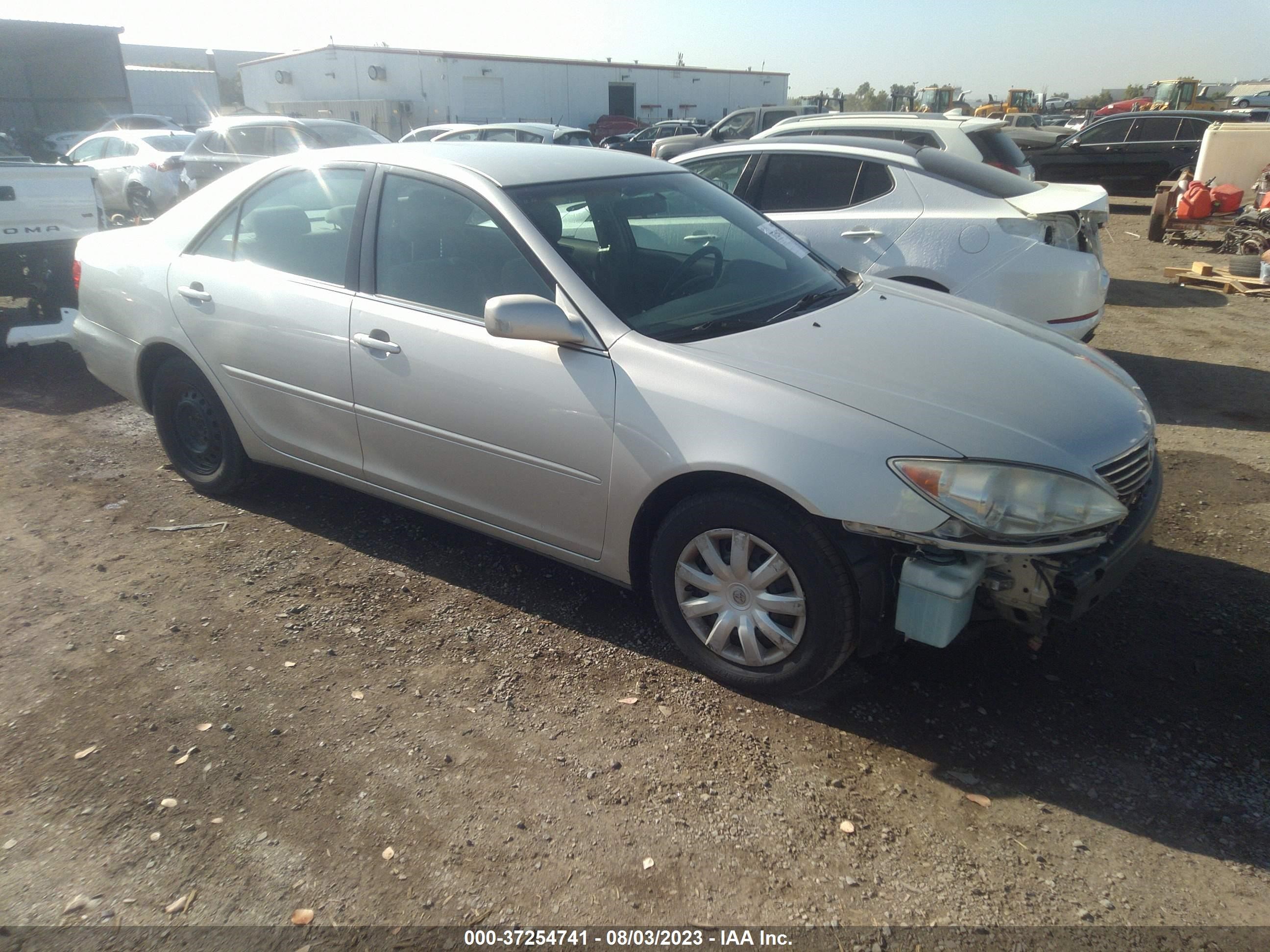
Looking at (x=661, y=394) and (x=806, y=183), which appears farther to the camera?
(x=806, y=183)

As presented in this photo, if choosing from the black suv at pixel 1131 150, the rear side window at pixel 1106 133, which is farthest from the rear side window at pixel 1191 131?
the rear side window at pixel 1106 133

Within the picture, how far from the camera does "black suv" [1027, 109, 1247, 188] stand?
51.7ft

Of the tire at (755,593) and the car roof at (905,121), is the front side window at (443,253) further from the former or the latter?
the car roof at (905,121)

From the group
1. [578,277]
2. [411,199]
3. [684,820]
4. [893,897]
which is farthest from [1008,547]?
[411,199]

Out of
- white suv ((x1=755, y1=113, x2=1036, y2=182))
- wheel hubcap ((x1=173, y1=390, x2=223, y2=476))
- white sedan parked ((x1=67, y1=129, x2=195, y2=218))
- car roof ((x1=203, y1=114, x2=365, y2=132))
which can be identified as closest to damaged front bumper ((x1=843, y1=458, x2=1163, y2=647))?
wheel hubcap ((x1=173, y1=390, x2=223, y2=476))

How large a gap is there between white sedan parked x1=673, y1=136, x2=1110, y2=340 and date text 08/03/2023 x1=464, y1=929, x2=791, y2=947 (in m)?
4.05

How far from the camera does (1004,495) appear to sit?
2535mm

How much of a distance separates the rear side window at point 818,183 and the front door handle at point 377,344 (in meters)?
3.68

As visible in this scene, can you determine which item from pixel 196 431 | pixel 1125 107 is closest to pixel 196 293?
pixel 196 431

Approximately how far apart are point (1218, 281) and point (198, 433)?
9.62 meters

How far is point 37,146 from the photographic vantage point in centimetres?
2178

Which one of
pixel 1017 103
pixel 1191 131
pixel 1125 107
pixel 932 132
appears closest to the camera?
pixel 932 132

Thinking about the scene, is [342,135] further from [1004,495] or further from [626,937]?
[626,937]

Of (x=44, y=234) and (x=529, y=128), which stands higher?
(x=529, y=128)
